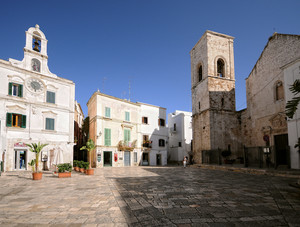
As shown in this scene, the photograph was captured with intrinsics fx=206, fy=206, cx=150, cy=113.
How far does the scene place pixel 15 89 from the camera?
18703 millimetres

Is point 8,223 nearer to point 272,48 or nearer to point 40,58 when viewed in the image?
point 40,58

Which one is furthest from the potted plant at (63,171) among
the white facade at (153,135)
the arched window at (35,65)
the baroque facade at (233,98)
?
the white facade at (153,135)

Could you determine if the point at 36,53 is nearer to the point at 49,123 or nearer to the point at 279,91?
the point at 49,123

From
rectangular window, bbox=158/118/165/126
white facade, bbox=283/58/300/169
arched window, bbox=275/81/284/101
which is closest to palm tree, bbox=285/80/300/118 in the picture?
white facade, bbox=283/58/300/169

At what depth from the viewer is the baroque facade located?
17609 mm

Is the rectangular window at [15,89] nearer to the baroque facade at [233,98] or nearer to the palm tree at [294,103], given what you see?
the baroque facade at [233,98]

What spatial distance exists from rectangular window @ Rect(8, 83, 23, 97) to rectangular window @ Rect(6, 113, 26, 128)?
190cm

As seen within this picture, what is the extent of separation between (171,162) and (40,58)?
1007 inches

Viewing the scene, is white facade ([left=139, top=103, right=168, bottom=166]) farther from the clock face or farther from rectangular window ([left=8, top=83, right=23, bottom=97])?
rectangular window ([left=8, top=83, right=23, bottom=97])

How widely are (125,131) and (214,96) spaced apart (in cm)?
1241

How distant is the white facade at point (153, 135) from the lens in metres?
30.1

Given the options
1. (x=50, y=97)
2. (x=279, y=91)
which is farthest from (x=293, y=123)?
(x=50, y=97)

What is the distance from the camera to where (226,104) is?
2439 cm

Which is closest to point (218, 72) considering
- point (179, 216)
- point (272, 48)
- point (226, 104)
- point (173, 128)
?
point (226, 104)
